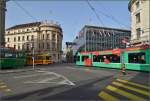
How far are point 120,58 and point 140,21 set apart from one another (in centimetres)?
1999

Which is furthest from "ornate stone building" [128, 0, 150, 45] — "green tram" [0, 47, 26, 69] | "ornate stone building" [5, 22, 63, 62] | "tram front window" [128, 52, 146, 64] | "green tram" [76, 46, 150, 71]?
"ornate stone building" [5, 22, 63, 62]

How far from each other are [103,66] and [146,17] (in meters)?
15.4

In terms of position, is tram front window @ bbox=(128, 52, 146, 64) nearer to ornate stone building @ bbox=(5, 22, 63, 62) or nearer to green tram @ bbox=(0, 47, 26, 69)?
green tram @ bbox=(0, 47, 26, 69)

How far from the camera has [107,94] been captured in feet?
37.6

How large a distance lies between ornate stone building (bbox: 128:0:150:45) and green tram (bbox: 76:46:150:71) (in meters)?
9.91

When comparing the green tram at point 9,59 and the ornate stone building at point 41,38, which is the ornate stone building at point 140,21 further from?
the ornate stone building at point 41,38

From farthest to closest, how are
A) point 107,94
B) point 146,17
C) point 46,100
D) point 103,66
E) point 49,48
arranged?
point 49,48 → point 146,17 → point 103,66 → point 107,94 → point 46,100

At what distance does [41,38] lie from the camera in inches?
Result: 4035

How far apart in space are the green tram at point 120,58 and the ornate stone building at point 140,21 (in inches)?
390

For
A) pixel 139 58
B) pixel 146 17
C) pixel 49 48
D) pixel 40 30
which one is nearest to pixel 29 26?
pixel 40 30

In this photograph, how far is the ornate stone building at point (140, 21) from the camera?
151ft

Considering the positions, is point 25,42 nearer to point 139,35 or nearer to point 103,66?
point 139,35

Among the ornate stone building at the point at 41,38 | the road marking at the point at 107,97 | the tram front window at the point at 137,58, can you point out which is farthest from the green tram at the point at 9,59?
the ornate stone building at the point at 41,38

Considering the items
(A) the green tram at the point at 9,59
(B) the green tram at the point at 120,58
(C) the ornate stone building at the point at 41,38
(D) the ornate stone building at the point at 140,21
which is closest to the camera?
(B) the green tram at the point at 120,58
